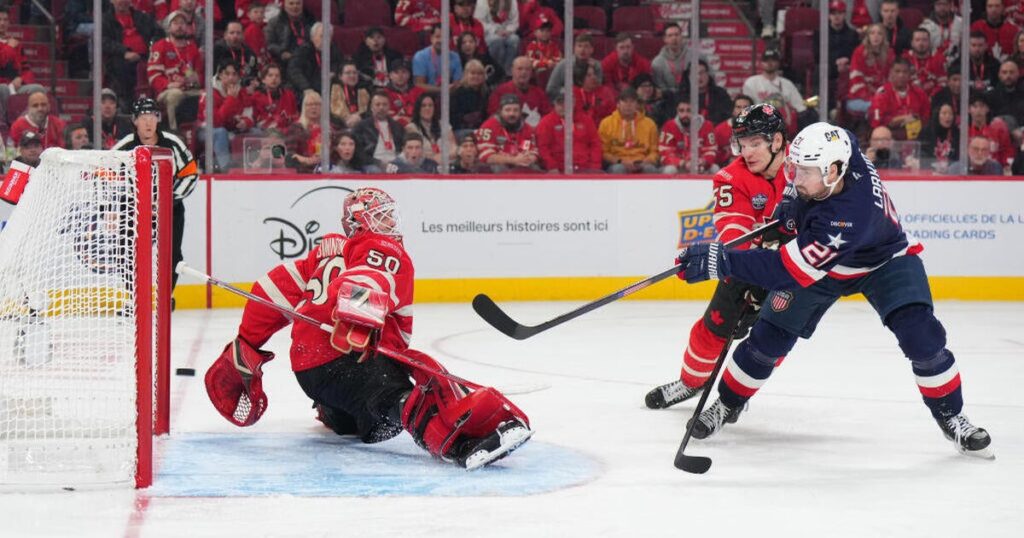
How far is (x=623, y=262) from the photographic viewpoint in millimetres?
8711

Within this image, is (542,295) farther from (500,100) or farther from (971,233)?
(971,233)

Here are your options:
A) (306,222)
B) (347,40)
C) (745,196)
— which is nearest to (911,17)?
(347,40)

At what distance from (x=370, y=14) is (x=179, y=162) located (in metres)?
2.32

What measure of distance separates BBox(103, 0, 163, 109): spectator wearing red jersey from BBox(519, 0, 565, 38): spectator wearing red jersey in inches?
86.0

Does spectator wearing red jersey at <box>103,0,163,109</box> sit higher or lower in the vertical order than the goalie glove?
higher

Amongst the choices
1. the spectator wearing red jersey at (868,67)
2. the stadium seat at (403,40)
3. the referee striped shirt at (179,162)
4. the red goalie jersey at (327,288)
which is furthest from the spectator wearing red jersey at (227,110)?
the red goalie jersey at (327,288)

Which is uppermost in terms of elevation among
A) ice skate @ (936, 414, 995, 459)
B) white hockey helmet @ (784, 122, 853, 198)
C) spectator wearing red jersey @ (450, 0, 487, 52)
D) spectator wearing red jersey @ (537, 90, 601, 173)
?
spectator wearing red jersey @ (450, 0, 487, 52)

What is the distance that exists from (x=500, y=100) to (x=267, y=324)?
4.76 metres

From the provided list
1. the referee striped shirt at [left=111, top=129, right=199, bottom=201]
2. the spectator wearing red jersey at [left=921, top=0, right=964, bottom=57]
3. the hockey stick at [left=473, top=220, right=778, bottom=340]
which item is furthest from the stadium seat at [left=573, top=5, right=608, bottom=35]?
the hockey stick at [left=473, top=220, right=778, bottom=340]

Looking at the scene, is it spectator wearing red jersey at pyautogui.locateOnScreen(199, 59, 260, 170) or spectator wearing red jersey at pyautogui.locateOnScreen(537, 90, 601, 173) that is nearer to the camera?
spectator wearing red jersey at pyautogui.locateOnScreen(199, 59, 260, 170)

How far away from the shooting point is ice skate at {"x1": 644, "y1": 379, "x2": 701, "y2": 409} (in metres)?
4.79

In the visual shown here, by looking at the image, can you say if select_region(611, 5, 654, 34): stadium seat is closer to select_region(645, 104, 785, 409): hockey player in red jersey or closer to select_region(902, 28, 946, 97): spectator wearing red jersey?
select_region(902, 28, 946, 97): spectator wearing red jersey

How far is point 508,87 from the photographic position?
28.3 feet

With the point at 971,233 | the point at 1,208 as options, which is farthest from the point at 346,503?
the point at 971,233
